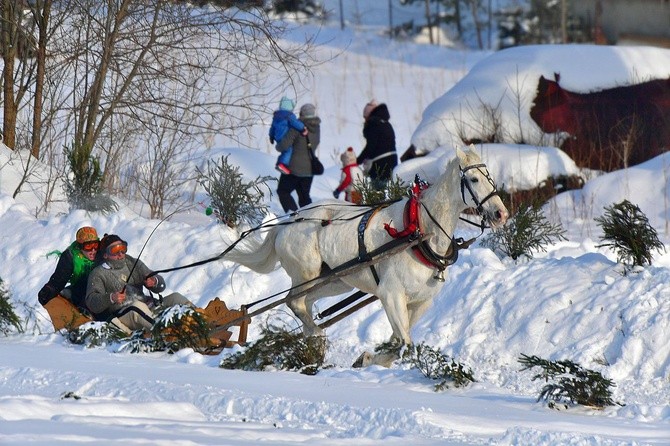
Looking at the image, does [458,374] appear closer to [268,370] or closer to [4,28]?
[268,370]

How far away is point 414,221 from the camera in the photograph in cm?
888

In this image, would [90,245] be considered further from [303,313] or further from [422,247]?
[422,247]

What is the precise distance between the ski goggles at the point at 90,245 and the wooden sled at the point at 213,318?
43 cm

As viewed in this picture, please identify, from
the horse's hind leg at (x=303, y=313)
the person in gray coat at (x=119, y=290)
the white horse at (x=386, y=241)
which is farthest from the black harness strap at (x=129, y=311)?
the horse's hind leg at (x=303, y=313)

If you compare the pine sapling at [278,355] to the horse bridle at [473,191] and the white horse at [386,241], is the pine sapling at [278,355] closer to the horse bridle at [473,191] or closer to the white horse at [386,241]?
the white horse at [386,241]

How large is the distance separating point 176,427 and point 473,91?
11915 millimetres

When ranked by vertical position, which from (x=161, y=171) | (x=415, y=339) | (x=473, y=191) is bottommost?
(x=415, y=339)

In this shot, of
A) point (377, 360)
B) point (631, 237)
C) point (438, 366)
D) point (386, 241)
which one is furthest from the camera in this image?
point (631, 237)

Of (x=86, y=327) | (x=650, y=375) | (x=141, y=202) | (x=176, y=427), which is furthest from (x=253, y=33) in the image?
(x=176, y=427)

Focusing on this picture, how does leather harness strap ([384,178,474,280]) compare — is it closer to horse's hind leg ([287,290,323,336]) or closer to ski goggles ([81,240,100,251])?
horse's hind leg ([287,290,323,336])

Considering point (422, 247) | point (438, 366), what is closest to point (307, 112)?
point (422, 247)

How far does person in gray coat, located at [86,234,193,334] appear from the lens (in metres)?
9.99

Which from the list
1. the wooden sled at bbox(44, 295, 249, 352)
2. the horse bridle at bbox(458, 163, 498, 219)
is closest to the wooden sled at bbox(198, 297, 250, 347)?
the wooden sled at bbox(44, 295, 249, 352)

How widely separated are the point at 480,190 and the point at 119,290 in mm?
3185
